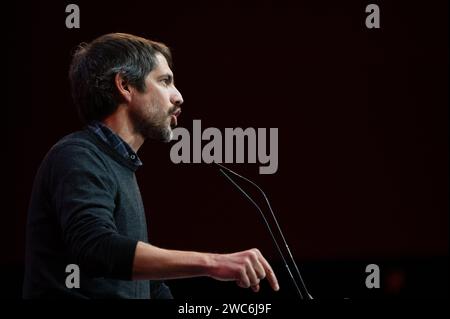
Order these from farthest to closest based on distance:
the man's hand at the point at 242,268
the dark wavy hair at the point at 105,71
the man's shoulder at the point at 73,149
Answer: the dark wavy hair at the point at 105,71 < the man's shoulder at the point at 73,149 < the man's hand at the point at 242,268

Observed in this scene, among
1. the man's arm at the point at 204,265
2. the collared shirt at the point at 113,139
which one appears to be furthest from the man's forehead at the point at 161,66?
the man's arm at the point at 204,265

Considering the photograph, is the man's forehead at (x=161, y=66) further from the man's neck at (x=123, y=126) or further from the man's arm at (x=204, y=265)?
the man's arm at (x=204, y=265)

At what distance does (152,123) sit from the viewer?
1889 millimetres

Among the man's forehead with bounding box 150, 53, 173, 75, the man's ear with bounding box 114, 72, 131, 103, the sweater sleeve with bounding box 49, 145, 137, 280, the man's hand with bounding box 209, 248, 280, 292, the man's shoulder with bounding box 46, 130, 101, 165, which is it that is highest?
the man's forehead with bounding box 150, 53, 173, 75

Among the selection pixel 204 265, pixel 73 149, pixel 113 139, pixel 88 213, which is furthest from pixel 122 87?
pixel 204 265

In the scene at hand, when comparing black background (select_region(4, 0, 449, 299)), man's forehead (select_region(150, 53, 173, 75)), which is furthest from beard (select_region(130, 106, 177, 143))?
black background (select_region(4, 0, 449, 299))

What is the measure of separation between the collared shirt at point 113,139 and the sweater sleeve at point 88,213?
0.46 ft

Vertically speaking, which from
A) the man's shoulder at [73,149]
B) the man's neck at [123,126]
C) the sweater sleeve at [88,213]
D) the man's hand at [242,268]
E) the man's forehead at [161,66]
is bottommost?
the man's hand at [242,268]

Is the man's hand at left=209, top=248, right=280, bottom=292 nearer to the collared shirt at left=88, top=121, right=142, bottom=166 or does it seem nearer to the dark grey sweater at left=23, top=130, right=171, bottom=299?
the dark grey sweater at left=23, top=130, right=171, bottom=299

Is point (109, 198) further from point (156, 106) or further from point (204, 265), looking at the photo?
point (156, 106)

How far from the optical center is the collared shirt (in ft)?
5.75

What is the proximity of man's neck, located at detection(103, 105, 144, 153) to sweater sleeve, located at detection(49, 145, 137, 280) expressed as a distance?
233 mm

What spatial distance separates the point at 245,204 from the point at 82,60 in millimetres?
1235

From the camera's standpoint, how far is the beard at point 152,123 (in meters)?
1.88
